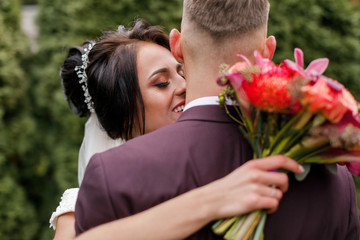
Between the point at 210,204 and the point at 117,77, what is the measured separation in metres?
1.64

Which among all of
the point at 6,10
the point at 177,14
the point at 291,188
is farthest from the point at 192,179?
the point at 6,10

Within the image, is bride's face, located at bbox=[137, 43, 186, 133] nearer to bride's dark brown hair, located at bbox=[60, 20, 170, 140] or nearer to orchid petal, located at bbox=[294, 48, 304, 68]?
bride's dark brown hair, located at bbox=[60, 20, 170, 140]

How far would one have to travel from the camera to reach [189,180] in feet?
5.18

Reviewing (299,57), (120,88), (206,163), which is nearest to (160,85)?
(120,88)

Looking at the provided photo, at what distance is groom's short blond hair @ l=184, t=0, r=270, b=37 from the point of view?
5.58ft

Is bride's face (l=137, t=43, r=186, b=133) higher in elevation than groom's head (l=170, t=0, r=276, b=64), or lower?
lower

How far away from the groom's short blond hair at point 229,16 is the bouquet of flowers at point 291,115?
264 mm

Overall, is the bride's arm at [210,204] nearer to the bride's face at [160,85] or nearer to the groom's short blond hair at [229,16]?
the groom's short blond hair at [229,16]

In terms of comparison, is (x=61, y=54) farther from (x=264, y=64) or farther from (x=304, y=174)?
(x=304, y=174)

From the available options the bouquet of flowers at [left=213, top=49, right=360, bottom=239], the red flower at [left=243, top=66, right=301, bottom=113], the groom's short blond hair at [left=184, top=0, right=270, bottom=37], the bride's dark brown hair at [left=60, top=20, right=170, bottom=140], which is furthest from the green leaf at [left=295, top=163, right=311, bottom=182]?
the bride's dark brown hair at [left=60, top=20, right=170, bottom=140]

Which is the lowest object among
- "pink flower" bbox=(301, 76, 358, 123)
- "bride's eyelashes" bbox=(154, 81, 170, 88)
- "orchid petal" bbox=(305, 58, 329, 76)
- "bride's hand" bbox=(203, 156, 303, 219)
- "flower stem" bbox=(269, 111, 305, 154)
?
"bride's eyelashes" bbox=(154, 81, 170, 88)

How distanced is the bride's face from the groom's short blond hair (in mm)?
1018

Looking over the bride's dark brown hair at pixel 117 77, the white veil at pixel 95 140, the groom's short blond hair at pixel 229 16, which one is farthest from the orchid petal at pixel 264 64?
the white veil at pixel 95 140

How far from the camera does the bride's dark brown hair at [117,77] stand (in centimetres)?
287
